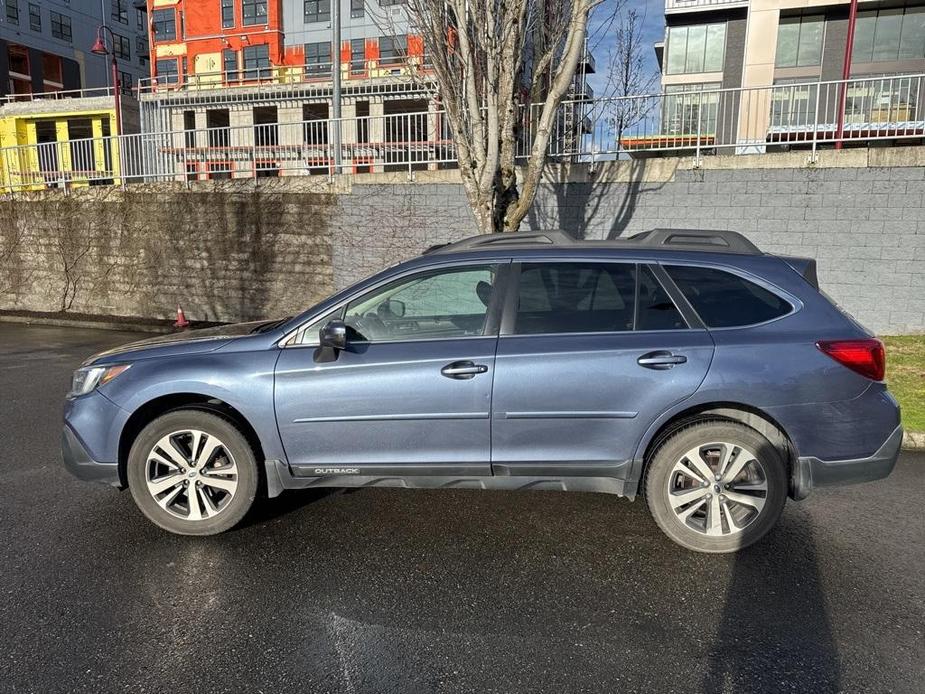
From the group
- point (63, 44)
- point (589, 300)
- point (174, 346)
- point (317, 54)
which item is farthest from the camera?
point (63, 44)

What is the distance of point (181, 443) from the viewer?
3.61 meters

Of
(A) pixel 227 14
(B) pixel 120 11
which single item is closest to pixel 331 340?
(A) pixel 227 14

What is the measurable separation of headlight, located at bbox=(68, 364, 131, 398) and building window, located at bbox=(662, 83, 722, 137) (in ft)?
28.5

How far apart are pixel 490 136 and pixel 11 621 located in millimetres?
6339

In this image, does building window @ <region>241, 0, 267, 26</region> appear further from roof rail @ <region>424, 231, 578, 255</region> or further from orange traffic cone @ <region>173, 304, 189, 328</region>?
roof rail @ <region>424, 231, 578, 255</region>

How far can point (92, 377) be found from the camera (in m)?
3.70

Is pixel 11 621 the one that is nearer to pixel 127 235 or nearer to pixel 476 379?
pixel 476 379

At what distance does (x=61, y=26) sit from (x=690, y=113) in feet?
193

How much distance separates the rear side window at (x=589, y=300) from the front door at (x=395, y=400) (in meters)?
0.22

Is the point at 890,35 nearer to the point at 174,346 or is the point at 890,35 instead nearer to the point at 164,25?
the point at 174,346

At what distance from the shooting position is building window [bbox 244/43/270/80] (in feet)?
116

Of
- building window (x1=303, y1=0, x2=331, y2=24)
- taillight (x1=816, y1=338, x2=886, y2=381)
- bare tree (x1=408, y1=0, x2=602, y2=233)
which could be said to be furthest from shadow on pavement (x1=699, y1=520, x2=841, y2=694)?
building window (x1=303, y1=0, x2=331, y2=24)

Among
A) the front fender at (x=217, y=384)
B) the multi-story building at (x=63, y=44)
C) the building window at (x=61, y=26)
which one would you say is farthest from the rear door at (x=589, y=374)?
the building window at (x=61, y=26)

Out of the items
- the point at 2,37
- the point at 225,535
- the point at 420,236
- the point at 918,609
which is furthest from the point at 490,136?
the point at 2,37
